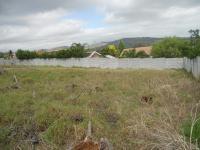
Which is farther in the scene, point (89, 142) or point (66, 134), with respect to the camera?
point (66, 134)

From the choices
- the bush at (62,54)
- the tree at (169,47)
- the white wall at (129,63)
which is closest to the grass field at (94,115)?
the white wall at (129,63)

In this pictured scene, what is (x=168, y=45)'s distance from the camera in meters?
55.6

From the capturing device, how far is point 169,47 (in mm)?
54156

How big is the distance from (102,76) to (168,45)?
36495 millimetres

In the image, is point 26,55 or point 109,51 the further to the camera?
point 109,51

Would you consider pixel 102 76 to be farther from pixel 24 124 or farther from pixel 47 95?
pixel 24 124

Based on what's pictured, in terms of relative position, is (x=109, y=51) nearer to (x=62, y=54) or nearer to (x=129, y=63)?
(x=62, y=54)

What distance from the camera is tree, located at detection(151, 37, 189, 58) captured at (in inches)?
2015

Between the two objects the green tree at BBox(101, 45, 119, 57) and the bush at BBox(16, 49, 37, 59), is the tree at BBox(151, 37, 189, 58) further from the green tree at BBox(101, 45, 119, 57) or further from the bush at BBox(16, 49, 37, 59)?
the bush at BBox(16, 49, 37, 59)

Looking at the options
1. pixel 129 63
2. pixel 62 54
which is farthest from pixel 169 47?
pixel 62 54

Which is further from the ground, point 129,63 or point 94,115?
point 94,115

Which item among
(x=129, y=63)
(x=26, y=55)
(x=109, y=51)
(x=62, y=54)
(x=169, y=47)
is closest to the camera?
(x=129, y=63)

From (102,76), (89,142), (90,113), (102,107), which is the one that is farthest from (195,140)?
(102,76)

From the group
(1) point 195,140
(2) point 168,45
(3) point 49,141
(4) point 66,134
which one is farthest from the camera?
(2) point 168,45
